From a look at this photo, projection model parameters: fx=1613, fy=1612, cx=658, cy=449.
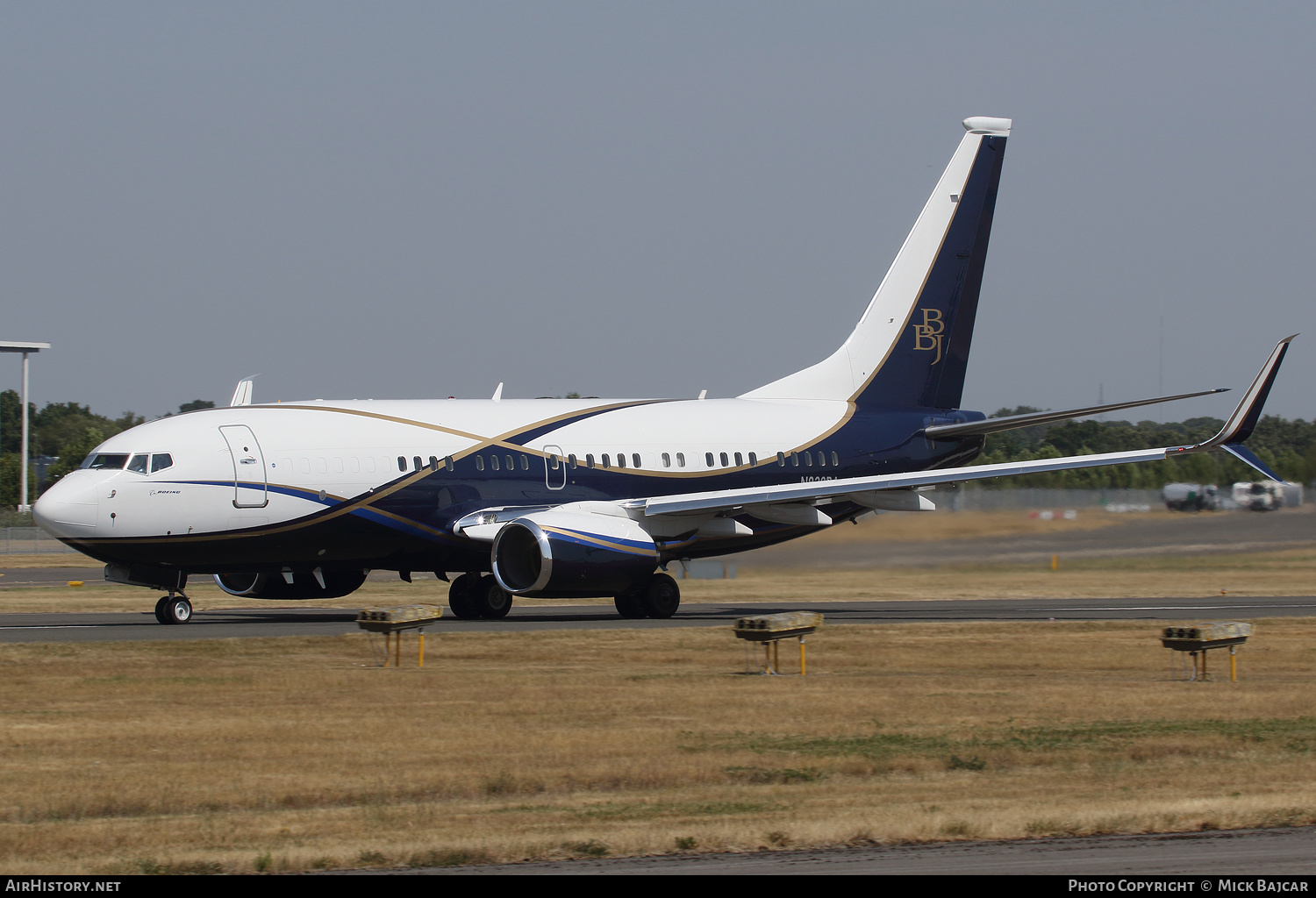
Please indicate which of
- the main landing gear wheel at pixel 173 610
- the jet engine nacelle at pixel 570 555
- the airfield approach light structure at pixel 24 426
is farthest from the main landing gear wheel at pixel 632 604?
the airfield approach light structure at pixel 24 426

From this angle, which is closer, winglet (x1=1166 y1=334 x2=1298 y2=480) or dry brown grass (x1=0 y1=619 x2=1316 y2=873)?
dry brown grass (x1=0 y1=619 x2=1316 y2=873)

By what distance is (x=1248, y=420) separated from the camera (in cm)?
3259

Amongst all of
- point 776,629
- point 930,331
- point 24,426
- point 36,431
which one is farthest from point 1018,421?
point 36,431

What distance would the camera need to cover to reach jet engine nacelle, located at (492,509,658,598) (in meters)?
31.2

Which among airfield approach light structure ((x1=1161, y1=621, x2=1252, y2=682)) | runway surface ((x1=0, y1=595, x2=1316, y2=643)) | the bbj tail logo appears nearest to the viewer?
airfield approach light structure ((x1=1161, y1=621, x2=1252, y2=682))

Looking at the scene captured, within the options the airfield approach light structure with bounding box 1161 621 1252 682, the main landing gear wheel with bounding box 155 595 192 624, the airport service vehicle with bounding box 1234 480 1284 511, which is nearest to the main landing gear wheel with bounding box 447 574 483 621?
the main landing gear wheel with bounding box 155 595 192 624

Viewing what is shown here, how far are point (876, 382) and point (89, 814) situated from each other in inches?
1112

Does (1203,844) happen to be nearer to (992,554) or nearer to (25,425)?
(992,554)

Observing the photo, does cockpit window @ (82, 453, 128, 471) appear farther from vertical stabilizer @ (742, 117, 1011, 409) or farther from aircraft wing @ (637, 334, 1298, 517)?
vertical stabilizer @ (742, 117, 1011, 409)

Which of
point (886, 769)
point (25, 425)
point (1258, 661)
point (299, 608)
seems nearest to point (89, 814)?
point (886, 769)

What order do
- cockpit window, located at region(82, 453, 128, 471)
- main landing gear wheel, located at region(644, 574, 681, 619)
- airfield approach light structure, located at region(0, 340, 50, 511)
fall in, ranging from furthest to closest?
1. airfield approach light structure, located at region(0, 340, 50, 511)
2. main landing gear wheel, located at region(644, 574, 681, 619)
3. cockpit window, located at region(82, 453, 128, 471)

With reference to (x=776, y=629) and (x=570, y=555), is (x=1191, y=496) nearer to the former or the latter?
(x=570, y=555)

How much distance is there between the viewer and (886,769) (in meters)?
15.6

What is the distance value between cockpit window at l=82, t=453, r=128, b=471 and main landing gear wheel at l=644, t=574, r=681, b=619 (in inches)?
423
